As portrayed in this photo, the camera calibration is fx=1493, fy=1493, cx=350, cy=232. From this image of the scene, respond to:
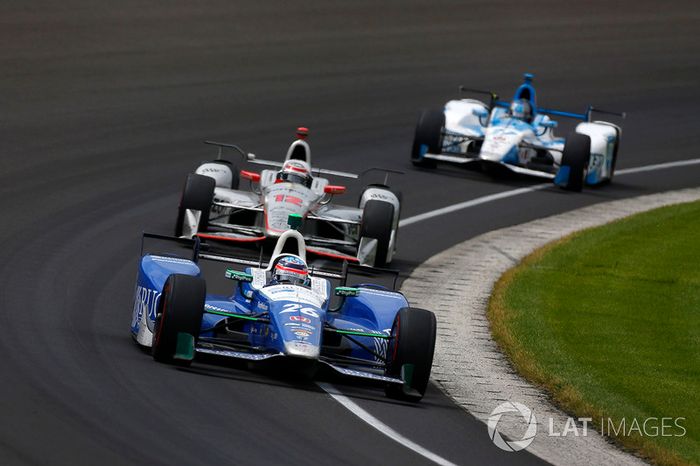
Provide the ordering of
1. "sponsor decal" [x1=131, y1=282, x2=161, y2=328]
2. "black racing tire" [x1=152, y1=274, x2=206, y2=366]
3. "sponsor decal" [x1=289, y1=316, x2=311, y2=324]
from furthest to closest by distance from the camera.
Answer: "sponsor decal" [x1=131, y1=282, x2=161, y2=328] → "sponsor decal" [x1=289, y1=316, x2=311, y2=324] → "black racing tire" [x1=152, y1=274, x2=206, y2=366]

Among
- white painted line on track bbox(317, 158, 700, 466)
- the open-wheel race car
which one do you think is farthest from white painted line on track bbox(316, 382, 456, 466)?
the open-wheel race car

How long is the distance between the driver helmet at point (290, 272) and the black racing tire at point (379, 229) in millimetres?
5316

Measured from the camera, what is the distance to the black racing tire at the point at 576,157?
89.4 feet

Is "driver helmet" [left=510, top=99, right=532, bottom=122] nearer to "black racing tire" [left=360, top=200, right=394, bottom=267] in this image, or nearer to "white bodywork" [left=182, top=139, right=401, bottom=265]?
"white bodywork" [left=182, top=139, right=401, bottom=265]

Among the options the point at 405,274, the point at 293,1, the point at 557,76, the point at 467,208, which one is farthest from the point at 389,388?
the point at 293,1

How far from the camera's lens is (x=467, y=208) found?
2539cm

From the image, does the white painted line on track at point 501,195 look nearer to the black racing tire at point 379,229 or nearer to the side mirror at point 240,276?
the black racing tire at point 379,229

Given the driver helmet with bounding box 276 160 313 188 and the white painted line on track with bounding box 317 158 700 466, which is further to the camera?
the driver helmet with bounding box 276 160 313 188

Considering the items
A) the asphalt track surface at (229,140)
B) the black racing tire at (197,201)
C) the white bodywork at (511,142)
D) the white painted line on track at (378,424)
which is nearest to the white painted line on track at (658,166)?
the asphalt track surface at (229,140)

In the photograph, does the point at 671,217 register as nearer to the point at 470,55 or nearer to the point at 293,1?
the point at 470,55

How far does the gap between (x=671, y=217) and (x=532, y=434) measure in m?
13.1

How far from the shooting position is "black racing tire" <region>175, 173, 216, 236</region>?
2034 centimetres

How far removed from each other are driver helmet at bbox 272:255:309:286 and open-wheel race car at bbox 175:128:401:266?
15.5 ft

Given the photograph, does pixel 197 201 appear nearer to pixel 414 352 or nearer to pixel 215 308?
pixel 215 308
